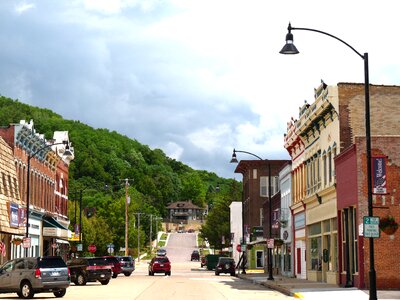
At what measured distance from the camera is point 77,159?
195 metres

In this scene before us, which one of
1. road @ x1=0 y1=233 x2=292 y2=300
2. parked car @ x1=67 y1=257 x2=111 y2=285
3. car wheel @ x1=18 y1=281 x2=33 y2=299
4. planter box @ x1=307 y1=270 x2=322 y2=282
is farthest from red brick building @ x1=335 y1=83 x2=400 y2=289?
parked car @ x1=67 y1=257 x2=111 y2=285

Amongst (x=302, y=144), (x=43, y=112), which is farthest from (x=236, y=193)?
(x=302, y=144)

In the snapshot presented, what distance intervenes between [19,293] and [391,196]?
17586 mm

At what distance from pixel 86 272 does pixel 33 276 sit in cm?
1666

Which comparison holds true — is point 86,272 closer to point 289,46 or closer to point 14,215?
point 14,215

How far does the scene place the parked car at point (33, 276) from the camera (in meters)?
34.4

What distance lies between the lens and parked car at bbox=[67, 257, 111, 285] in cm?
5078

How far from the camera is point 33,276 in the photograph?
34.4m

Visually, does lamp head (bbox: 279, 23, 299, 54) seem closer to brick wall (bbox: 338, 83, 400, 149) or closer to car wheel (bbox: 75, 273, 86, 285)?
brick wall (bbox: 338, 83, 400, 149)

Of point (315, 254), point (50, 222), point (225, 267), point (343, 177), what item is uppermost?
point (343, 177)

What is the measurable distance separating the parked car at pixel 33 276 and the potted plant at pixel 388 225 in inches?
556

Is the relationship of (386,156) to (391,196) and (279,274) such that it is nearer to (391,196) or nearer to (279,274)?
(391,196)

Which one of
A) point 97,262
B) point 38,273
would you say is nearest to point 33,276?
point 38,273

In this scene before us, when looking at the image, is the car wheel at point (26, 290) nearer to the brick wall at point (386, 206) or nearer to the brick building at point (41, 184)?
the brick wall at point (386, 206)
